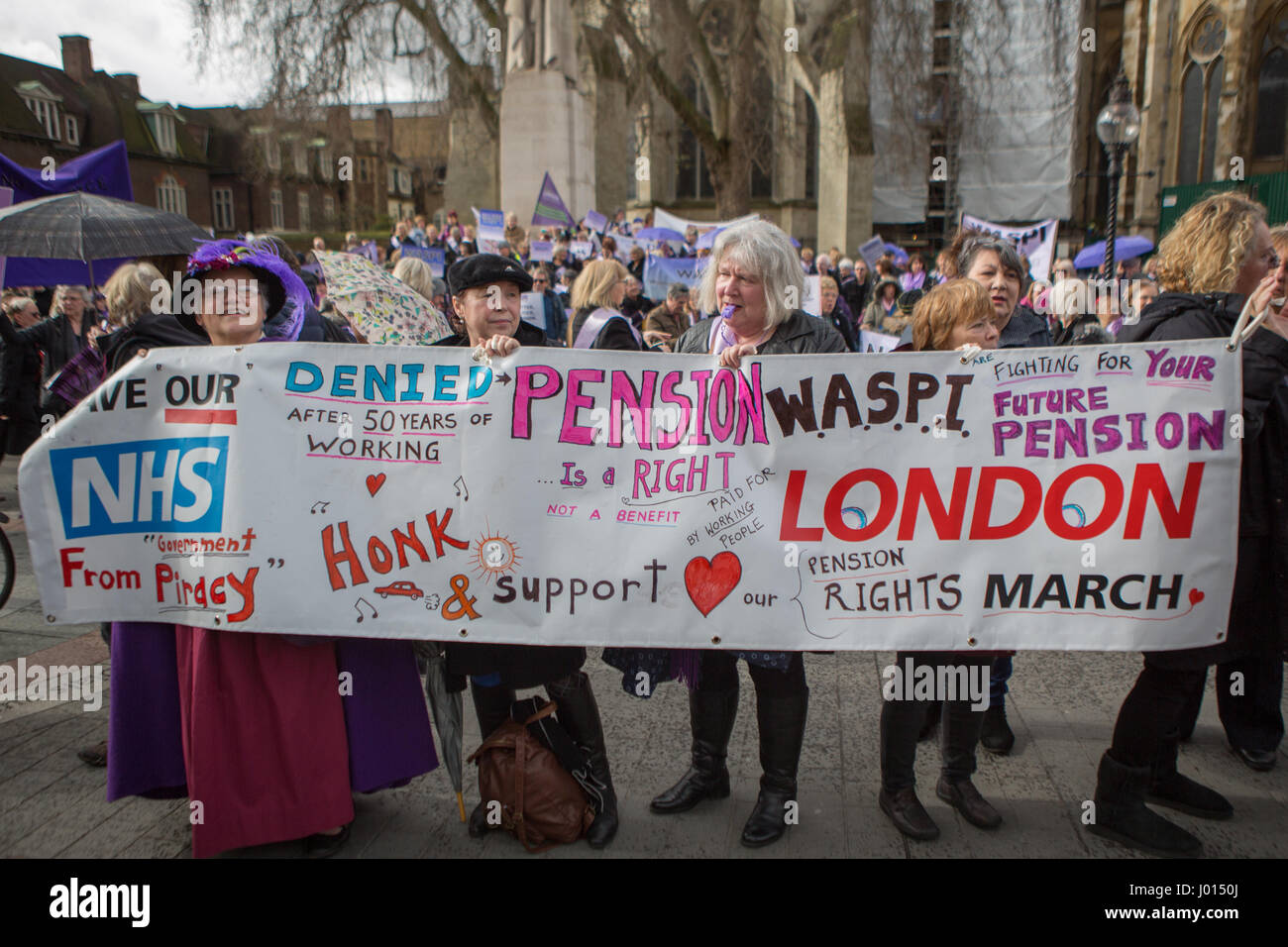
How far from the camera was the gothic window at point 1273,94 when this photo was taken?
2709 centimetres

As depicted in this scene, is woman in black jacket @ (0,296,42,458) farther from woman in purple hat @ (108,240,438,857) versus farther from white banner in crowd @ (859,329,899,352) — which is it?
white banner in crowd @ (859,329,899,352)

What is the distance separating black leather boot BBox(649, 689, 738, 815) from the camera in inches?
124

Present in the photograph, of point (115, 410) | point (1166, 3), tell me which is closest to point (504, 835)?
point (115, 410)

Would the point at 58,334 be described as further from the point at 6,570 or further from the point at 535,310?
the point at 535,310

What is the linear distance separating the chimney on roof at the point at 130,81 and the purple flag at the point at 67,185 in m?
45.4

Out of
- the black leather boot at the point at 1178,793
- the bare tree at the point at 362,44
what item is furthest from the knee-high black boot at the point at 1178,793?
the bare tree at the point at 362,44

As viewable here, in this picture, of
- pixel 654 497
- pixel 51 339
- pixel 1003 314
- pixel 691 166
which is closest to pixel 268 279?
pixel 654 497

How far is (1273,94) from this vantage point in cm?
2761

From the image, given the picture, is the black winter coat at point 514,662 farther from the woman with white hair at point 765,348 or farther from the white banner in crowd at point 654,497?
the woman with white hair at point 765,348

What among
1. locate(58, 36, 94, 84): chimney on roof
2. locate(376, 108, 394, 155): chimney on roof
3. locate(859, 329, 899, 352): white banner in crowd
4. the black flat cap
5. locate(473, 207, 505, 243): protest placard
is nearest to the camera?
the black flat cap

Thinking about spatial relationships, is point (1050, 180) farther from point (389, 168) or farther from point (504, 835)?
point (389, 168)

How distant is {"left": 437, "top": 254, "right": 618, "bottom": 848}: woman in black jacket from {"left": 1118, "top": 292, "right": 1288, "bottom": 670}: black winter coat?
1.77 metres

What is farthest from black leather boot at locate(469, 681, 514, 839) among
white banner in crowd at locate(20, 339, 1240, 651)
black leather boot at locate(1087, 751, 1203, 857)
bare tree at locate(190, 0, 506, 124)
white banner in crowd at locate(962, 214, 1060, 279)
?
bare tree at locate(190, 0, 506, 124)

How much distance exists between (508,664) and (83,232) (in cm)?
424
